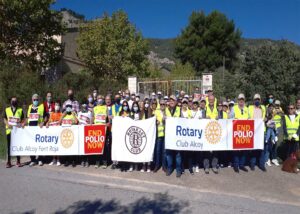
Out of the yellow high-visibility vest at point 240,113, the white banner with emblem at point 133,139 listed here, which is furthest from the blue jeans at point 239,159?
the white banner with emblem at point 133,139

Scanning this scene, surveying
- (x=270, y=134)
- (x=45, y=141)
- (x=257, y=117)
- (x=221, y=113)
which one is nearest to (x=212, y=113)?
(x=221, y=113)

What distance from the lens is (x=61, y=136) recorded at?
10281 mm

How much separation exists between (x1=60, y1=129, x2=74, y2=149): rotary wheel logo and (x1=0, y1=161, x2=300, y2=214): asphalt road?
652 mm

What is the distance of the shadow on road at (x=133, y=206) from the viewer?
6.86 m

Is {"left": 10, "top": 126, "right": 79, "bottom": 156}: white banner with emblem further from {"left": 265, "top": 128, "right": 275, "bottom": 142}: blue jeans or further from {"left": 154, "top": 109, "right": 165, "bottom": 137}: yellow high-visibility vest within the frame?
{"left": 265, "top": 128, "right": 275, "bottom": 142}: blue jeans

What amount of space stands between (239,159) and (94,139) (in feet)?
13.3

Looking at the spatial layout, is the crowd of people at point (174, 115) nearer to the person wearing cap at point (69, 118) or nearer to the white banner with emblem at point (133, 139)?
the person wearing cap at point (69, 118)

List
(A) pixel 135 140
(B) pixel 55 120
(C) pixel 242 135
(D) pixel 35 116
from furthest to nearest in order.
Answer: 1. (D) pixel 35 116
2. (B) pixel 55 120
3. (C) pixel 242 135
4. (A) pixel 135 140

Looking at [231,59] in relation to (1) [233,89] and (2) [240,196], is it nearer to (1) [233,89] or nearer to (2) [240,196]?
(1) [233,89]

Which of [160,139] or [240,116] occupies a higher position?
[240,116]

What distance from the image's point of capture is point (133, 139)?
975 cm

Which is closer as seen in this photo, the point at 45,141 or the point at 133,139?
the point at 133,139

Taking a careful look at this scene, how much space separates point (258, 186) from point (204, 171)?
1.53 meters

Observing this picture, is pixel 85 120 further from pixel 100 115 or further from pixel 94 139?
pixel 94 139
